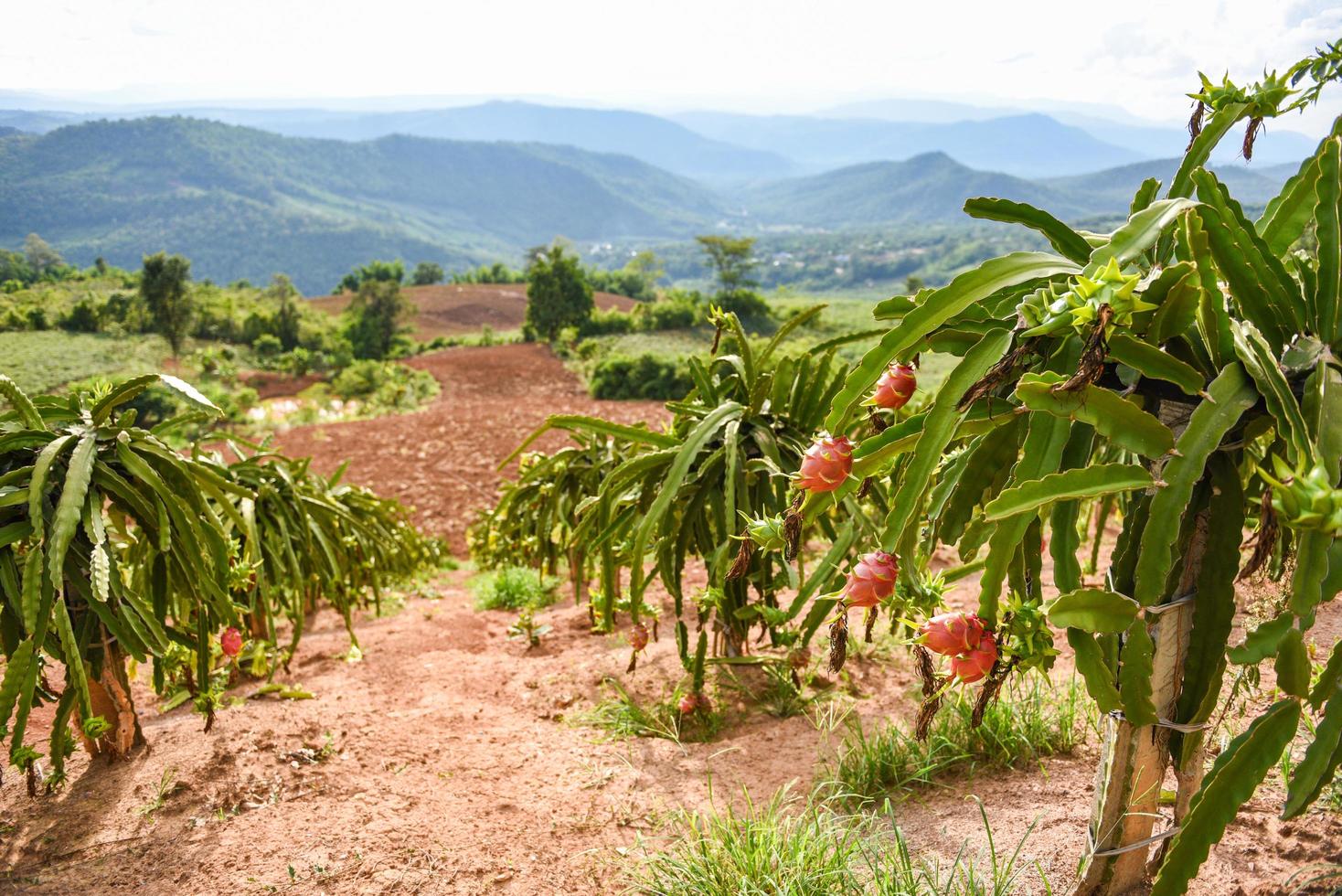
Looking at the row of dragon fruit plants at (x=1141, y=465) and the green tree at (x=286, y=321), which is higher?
the row of dragon fruit plants at (x=1141, y=465)

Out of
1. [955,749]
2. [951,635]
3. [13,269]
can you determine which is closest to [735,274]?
[13,269]

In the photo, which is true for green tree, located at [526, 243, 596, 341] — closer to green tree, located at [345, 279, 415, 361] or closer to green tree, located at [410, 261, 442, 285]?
green tree, located at [345, 279, 415, 361]

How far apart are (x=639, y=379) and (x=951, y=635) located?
1911cm

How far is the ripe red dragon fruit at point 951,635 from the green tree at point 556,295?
3228 centimetres

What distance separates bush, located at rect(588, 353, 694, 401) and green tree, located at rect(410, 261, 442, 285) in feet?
161

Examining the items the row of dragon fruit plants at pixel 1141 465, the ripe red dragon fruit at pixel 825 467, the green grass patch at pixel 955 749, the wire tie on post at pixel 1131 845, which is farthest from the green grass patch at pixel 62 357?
the wire tie on post at pixel 1131 845

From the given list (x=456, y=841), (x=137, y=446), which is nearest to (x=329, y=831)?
(x=456, y=841)

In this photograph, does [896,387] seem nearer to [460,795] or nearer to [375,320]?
[460,795]

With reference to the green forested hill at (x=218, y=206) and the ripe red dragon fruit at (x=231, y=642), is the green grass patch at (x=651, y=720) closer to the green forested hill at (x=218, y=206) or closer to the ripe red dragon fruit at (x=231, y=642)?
the ripe red dragon fruit at (x=231, y=642)

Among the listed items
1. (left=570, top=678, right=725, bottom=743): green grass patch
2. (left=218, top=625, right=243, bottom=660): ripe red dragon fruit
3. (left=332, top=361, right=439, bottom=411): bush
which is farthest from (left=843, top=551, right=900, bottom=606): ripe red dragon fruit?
(left=332, top=361, right=439, bottom=411): bush

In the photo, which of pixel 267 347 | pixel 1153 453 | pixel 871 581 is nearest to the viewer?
pixel 1153 453

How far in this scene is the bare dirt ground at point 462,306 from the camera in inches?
1783

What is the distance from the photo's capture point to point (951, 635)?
1180mm

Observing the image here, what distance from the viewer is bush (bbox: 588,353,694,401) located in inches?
774
